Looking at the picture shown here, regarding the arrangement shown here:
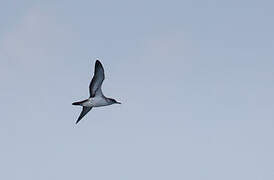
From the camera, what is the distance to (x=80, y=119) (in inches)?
2955

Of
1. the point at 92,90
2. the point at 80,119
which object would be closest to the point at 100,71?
the point at 92,90

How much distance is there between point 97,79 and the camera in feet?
230

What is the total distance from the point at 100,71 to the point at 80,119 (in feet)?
25.3

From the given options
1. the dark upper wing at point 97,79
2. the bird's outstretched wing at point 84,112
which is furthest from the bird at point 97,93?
the bird's outstretched wing at point 84,112

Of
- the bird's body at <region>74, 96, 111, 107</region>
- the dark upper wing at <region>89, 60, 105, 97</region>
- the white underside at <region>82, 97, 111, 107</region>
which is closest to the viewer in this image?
the dark upper wing at <region>89, 60, 105, 97</region>

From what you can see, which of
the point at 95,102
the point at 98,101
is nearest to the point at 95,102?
the point at 95,102

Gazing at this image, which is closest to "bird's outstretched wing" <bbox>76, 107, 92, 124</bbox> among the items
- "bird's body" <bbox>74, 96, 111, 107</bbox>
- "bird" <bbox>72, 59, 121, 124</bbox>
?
"bird" <bbox>72, 59, 121, 124</bbox>

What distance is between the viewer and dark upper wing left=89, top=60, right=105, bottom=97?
69.1 meters

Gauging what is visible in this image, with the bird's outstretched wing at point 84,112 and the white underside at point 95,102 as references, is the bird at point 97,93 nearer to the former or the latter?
the white underside at point 95,102

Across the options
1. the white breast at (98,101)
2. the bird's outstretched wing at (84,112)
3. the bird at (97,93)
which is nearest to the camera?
the bird at (97,93)

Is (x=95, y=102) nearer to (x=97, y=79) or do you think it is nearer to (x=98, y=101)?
(x=98, y=101)

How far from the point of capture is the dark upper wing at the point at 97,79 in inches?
2719

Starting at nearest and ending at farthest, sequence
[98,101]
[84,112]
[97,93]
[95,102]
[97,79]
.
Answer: [97,79] → [97,93] → [95,102] → [98,101] → [84,112]

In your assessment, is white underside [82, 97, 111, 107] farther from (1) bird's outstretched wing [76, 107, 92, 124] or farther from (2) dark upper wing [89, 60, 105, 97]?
(1) bird's outstretched wing [76, 107, 92, 124]
